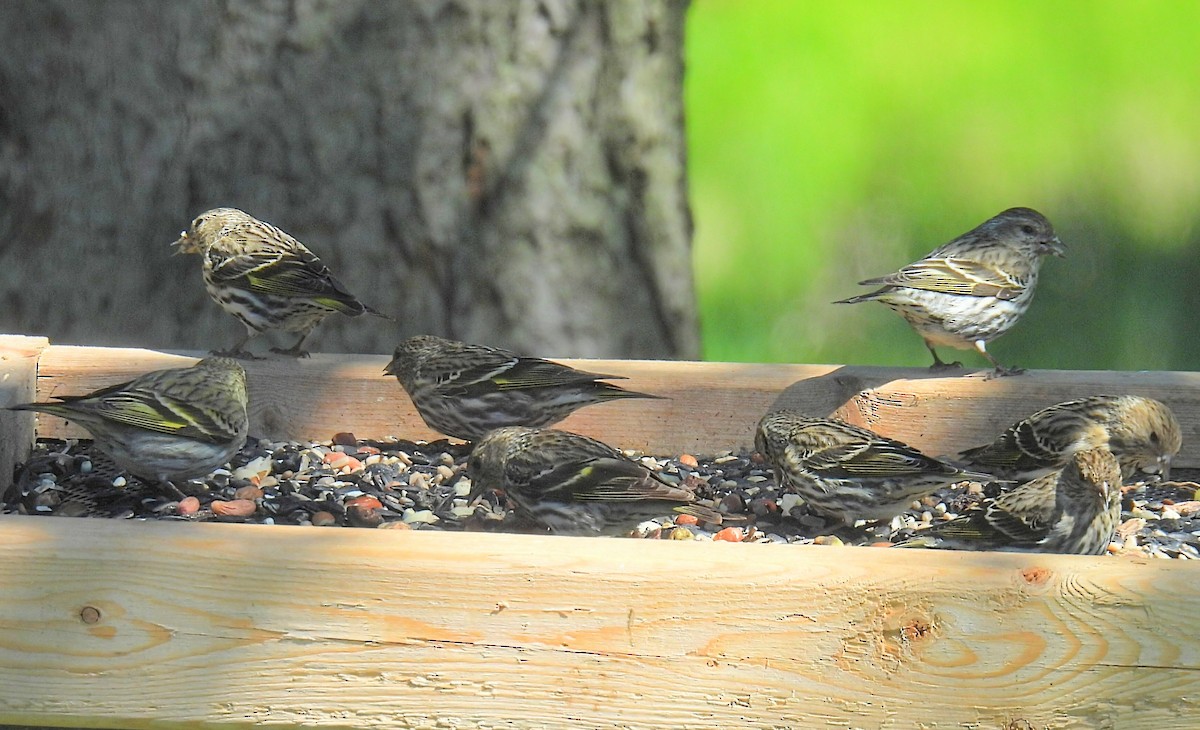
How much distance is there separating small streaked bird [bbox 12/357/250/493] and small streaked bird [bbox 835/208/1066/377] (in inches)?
88.0

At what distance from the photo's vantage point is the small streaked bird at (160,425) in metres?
3.61

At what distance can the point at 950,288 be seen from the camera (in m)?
5.10

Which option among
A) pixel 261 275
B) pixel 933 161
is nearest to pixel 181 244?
pixel 261 275

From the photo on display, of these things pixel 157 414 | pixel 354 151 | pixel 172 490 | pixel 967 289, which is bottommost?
pixel 172 490

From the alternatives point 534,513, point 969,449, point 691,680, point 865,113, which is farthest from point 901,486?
point 865,113

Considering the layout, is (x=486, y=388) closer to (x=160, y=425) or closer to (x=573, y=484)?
(x=573, y=484)

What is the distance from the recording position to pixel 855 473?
142 inches

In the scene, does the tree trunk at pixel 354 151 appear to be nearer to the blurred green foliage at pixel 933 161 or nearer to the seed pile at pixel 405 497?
the seed pile at pixel 405 497

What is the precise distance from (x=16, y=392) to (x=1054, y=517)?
278cm

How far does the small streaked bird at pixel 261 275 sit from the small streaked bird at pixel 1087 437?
2.05m

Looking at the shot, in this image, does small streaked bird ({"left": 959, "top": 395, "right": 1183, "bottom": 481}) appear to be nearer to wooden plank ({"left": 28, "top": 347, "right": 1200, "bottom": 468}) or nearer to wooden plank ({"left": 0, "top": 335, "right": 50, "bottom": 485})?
wooden plank ({"left": 28, "top": 347, "right": 1200, "bottom": 468})

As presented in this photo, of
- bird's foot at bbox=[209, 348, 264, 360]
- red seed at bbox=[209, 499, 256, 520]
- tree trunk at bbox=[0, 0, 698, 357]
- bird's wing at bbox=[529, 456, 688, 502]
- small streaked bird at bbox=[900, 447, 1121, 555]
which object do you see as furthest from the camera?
tree trunk at bbox=[0, 0, 698, 357]

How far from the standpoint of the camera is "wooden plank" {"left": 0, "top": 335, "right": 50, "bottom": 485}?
3738 mm

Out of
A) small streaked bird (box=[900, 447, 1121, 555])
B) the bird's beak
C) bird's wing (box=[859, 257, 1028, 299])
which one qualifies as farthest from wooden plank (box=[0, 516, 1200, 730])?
bird's wing (box=[859, 257, 1028, 299])
